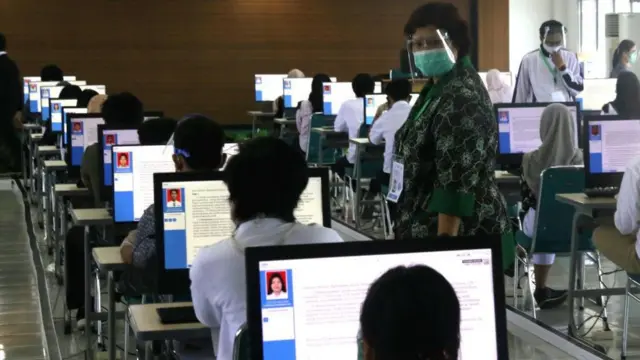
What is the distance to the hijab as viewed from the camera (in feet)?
20.0

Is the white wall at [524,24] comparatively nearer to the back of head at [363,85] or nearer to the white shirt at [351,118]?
the back of head at [363,85]

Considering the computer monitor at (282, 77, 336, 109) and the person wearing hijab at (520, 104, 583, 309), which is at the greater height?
the computer monitor at (282, 77, 336, 109)

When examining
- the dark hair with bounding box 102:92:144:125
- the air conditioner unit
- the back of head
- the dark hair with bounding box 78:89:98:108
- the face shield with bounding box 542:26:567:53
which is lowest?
the dark hair with bounding box 102:92:144:125

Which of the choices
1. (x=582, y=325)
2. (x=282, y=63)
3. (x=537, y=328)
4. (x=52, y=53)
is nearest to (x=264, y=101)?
(x=282, y=63)

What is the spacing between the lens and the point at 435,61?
3.25m

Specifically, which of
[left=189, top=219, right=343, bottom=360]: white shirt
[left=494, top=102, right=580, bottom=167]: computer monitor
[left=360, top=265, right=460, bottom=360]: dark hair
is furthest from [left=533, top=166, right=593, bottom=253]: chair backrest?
[left=360, top=265, right=460, bottom=360]: dark hair

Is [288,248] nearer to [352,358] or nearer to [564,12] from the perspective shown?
[352,358]

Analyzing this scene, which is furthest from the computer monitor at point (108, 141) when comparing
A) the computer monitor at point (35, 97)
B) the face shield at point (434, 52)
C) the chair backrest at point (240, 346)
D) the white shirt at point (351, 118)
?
the computer monitor at point (35, 97)

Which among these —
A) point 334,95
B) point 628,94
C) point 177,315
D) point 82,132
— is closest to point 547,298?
point 628,94

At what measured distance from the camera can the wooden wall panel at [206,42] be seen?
1717 cm

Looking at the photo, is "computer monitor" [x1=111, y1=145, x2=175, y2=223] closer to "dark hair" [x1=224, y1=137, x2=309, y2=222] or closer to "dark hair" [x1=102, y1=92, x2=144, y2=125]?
"dark hair" [x1=102, y1=92, x2=144, y2=125]

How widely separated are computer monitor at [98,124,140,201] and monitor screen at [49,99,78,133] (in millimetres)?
3648

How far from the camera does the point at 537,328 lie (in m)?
4.54

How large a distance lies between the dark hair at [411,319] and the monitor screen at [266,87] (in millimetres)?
14636
